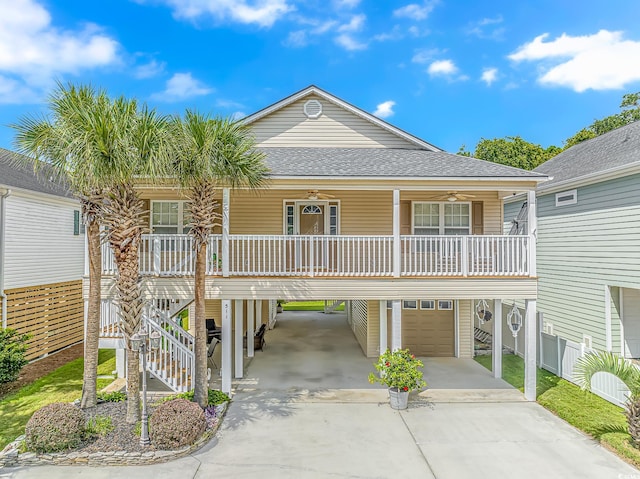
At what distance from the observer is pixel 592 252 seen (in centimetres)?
1095

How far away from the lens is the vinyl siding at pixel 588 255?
382 inches

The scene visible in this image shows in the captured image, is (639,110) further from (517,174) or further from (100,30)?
(100,30)

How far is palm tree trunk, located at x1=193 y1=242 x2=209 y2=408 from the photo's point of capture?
7.99 m

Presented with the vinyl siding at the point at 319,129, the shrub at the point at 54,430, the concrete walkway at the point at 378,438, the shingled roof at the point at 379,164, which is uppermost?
the vinyl siding at the point at 319,129

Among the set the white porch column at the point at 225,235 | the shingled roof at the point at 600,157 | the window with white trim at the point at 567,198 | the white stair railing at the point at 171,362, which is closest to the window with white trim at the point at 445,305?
the window with white trim at the point at 567,198

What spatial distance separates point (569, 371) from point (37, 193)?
1712 centimetres

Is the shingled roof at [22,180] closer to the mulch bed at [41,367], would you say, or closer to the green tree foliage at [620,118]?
the mulch bed at [41,367]

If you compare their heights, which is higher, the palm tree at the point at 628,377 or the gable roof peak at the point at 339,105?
the gable roof peak at the point at 339,105

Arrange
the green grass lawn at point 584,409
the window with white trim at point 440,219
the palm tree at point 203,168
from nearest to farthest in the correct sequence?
the green grass lawn at point 584,409
the palm tree at point 203,168
the window with white trim at point 440,219

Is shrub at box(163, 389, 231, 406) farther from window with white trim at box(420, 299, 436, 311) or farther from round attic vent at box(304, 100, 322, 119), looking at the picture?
round attic vent at box(304, 100, 322, 119)

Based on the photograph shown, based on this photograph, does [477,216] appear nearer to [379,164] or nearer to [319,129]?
[379,164]

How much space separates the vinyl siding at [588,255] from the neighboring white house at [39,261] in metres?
15.9

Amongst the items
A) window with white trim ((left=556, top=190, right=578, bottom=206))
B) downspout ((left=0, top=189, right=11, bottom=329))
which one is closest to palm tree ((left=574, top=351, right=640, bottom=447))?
window with white trim ((left=556, top=190, right=578, bottom=206))

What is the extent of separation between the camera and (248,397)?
9203mm
